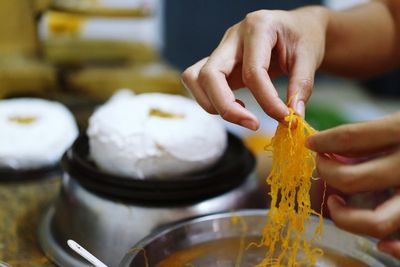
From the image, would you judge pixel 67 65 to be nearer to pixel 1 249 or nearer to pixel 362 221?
pixel 1 249

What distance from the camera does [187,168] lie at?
3.68 ft

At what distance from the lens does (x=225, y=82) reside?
2.86 feet

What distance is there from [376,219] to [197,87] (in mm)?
365

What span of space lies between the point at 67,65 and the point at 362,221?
1.59 metres

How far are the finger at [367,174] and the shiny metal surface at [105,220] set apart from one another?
1.25 feet

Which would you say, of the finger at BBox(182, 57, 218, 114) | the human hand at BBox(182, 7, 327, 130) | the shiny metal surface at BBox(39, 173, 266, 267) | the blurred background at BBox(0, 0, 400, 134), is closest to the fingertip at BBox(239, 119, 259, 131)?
the human hand at BBox(182, 7, 327, 130)

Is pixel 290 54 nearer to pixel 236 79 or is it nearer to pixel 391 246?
pixel 236 79

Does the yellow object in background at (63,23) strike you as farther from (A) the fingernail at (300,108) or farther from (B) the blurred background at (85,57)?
(A) the fingernail at (300,108)

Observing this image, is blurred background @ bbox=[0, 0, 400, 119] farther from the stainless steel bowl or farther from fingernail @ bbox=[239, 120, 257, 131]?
fingernail @ bbox=[239, 120, 257, 131]

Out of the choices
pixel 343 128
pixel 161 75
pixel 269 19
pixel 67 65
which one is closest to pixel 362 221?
pixel 343 128

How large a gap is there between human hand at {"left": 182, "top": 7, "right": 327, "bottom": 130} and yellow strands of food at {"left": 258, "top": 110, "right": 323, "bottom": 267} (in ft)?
0.14

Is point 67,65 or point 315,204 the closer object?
point 315,204

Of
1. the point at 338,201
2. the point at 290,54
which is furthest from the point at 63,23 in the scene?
the point at 338,201

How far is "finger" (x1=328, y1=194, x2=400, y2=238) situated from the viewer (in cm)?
71
